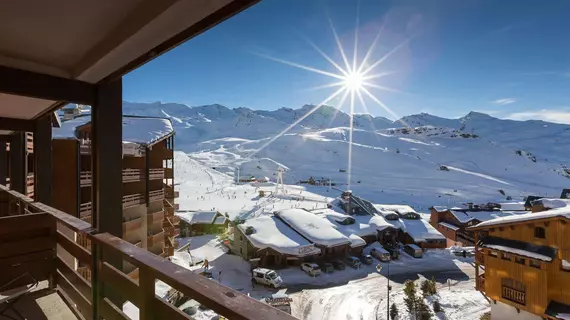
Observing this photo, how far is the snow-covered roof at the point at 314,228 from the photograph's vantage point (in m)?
13.5

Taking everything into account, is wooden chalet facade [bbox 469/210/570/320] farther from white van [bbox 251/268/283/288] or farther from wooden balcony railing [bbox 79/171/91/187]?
wooden balcony railing [bbox 79/171/91/187]

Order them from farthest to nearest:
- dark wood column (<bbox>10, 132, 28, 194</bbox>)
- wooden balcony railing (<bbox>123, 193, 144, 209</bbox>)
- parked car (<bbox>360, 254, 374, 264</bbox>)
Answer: parked car (<bbox>360, 254, 374, 264</bbox>) → wooden balcony railing (<bbox>123, 193, 144, 209</bbox>) → dark wood column (<bbox>10, 132, 28, 194</bbox>)

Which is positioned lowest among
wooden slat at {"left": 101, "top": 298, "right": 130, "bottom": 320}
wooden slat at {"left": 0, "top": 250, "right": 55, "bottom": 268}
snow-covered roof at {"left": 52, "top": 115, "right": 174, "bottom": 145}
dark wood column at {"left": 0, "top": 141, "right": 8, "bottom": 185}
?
wooden slat at {"left": 0, "top": 250, "right": 55, "bottom": 268}

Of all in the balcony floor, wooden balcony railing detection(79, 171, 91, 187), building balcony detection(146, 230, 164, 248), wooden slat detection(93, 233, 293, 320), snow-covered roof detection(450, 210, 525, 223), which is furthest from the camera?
snow-covered roof detection(450, 210, 525, 223)

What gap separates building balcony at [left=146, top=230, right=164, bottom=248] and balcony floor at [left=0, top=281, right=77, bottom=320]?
6.29m

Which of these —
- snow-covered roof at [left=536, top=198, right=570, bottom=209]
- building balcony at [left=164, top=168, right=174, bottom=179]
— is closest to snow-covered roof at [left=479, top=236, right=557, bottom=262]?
snow-covered roof at [left=536, top=198, right=570, bottom=209]

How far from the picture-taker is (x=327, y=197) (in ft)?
89.4

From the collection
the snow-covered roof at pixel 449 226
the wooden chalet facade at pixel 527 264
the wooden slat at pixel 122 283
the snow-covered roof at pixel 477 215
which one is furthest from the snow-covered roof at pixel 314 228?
the wooden slat at pixel 122 283

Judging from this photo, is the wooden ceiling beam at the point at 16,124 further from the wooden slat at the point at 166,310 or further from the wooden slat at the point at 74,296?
the wooden slat at the point at 166,310

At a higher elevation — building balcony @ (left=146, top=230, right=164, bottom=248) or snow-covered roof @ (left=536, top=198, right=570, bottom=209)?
snow-covered roof @ (left=536, top=198, right=570, bottom=209)

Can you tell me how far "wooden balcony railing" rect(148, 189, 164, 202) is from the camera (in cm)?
853

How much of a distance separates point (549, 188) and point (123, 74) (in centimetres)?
5102

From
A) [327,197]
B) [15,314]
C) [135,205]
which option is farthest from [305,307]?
[327,197]

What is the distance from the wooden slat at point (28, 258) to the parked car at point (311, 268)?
10.0 meters
